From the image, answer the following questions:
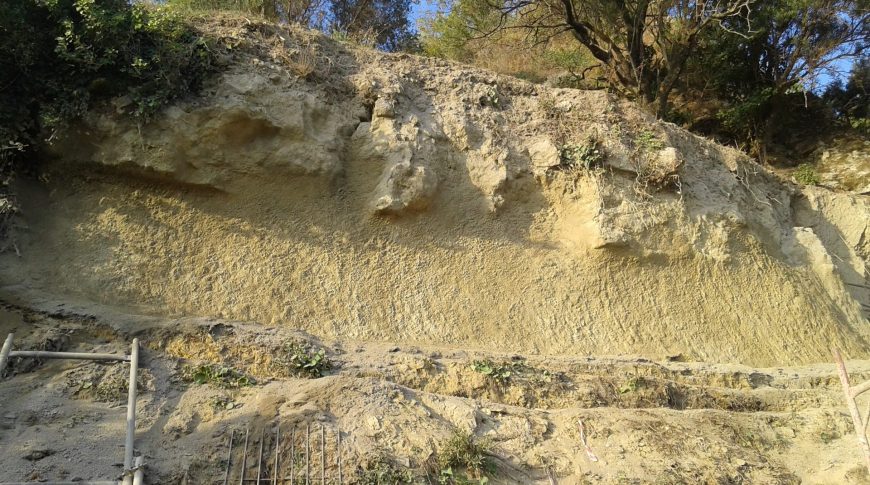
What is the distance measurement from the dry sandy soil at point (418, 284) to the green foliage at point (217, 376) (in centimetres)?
6

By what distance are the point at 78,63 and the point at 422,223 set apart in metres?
4.06

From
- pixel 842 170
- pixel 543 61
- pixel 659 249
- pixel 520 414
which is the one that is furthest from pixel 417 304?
pixel 842 170

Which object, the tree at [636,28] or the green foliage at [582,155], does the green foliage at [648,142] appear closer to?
the green foliage at [582,155]

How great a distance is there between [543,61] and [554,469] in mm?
10679

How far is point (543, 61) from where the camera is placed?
15.2 meters

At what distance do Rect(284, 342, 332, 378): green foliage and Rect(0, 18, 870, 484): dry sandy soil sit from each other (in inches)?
3.1

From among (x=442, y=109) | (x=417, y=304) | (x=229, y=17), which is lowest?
(x=417, y=304)

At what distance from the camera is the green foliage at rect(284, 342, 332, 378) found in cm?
680

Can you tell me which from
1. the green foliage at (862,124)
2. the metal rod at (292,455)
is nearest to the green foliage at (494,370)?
the metal rod at (292,455)

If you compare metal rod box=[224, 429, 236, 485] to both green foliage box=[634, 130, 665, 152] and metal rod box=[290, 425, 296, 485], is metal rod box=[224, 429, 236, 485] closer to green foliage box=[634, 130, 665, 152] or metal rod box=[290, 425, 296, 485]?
metal rod box=[290, 425, 296, 485]

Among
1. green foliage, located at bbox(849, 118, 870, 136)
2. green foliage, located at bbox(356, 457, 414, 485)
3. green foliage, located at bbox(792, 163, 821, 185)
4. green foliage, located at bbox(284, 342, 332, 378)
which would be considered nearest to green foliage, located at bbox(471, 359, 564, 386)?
green foliage, located at bbox(284, 342, 332, 378)

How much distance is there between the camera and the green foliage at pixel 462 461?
5832 millimetres

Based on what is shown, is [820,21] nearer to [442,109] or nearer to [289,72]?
[442,109]

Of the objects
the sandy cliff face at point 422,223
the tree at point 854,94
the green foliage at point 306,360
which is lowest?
the green foliage at point 306,360
